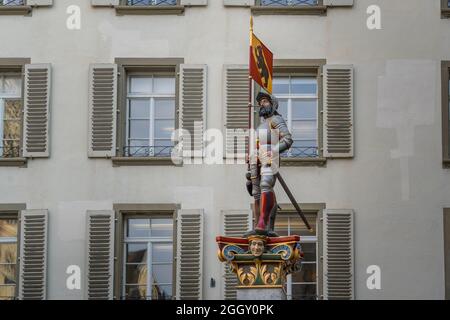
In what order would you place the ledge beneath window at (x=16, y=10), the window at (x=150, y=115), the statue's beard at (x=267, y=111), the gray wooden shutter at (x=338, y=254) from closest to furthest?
1. the statue's beard at (x=267, y=111)
2. the gray wooden shutter at (x=338, y=254)
3. the window at (x=150, y=115)
4. the ledge beneath window at (x=16, y=10)

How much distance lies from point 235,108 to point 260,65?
477cm

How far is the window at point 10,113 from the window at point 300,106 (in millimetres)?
4627

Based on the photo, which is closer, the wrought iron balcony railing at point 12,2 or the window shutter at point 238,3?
the window shutter at point 238,3

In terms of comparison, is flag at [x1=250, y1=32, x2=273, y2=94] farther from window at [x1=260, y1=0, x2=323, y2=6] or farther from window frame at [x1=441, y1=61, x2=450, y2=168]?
window frame at [x1=441, y1=61, x2=450, y2=168]

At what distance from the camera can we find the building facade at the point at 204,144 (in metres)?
25.4

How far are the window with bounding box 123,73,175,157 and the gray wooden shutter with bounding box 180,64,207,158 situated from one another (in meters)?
0.34

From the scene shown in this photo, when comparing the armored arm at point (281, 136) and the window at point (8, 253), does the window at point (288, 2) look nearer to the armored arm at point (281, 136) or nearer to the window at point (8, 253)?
the window at point (8, 253)

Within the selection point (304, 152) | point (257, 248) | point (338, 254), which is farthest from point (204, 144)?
point (257, 248)

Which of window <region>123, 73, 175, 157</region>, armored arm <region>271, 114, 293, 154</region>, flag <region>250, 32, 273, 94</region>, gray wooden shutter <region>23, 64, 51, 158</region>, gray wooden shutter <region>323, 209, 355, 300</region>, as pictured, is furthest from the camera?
window <region>123, 73, 175, 157</region>

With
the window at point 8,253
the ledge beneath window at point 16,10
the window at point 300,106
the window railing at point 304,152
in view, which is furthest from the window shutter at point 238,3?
the window at point 8,253

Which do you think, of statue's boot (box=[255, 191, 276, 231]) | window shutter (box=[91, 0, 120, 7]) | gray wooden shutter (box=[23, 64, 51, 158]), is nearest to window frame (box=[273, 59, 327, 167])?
window shutter (box=[91, 0, 120, 7])

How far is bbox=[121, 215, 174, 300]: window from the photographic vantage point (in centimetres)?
2564

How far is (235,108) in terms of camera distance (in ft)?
84.7

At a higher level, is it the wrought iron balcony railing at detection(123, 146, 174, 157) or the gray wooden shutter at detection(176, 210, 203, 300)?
the wrought iron balcony railing at detection(123, 146, 174, 157)
